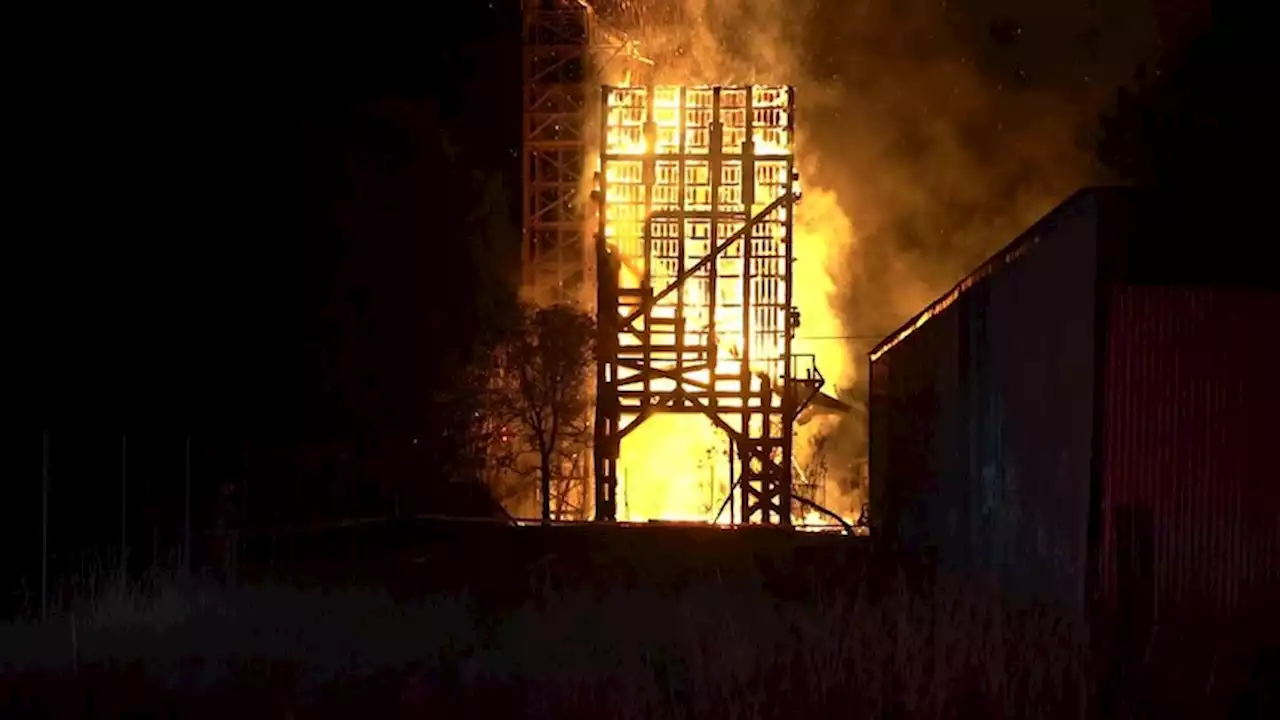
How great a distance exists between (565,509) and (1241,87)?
2262 centimetres

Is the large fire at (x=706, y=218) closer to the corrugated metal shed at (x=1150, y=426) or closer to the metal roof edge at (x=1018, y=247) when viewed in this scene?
the metal roof edge at (x=1018, y=247)

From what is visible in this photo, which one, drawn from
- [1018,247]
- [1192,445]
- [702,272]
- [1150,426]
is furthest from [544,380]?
[1192,445]

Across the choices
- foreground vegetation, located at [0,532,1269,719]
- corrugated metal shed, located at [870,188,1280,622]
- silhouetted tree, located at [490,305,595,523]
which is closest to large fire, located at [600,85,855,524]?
silhouetted tree, located at [490,305,595,523]

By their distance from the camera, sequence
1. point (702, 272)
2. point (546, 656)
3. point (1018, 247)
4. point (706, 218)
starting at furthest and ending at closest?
point (702, 272), point (706, 218), point (1018, 247), point (546, 656)

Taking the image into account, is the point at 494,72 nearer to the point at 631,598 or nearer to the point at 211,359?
the point at 211,359

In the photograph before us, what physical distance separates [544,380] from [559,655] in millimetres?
27040

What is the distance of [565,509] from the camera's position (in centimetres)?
4153

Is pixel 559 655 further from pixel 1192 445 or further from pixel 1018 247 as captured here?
pixel 1018 247

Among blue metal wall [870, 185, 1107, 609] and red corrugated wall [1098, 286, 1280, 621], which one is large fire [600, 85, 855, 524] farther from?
red corrugated wall [1098, 286, 1280, 621]

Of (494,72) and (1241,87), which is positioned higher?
(494,72)

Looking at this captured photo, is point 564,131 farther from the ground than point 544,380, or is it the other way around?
point 564,131

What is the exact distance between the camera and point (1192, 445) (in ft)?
37.1

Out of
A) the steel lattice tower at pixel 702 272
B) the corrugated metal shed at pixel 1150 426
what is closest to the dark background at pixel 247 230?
the corrugated metal shed at pixel 1150 426

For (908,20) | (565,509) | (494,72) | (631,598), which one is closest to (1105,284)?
(631,598)
